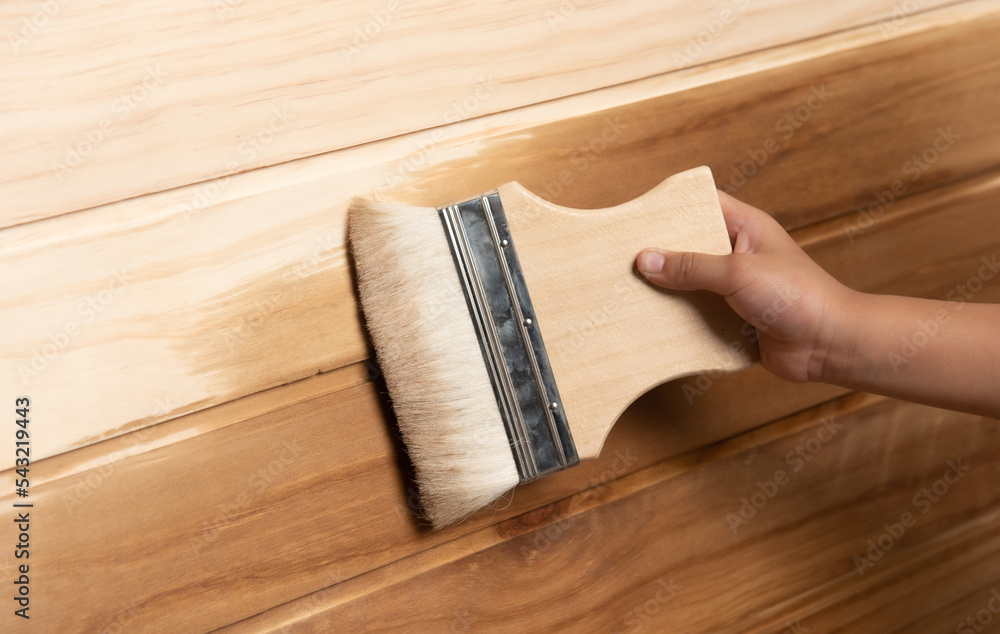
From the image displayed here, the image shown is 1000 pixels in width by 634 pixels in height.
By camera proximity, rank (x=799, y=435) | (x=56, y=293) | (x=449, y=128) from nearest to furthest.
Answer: (x=56, y=293), (x=449, y=128), (x=799, y=435)

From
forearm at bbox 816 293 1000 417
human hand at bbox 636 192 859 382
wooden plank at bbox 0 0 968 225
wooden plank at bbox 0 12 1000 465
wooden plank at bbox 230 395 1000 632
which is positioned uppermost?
wooden plank at bbox 0 0 968 225

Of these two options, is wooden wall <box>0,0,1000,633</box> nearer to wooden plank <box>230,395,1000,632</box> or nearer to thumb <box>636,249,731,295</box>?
wooden plank <box>230,395,1000,632</box>

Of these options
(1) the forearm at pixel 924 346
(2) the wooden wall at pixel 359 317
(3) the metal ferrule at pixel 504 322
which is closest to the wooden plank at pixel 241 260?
(2) the wooden wall at pixel 359 317

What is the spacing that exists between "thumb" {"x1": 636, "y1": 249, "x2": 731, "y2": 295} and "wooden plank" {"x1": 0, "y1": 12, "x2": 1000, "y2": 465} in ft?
0.50

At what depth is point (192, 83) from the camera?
0.76m

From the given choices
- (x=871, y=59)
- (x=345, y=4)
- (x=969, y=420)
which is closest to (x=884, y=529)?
(x=969, y=420)

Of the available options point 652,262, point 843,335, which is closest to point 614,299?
point 652,262

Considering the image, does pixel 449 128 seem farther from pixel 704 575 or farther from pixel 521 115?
pixel 704 575

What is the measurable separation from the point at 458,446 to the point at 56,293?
1.43 ft

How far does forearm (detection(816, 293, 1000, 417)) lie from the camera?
78 centimetres

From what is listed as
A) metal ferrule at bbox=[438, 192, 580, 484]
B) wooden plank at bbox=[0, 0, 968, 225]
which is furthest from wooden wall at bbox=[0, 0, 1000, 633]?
metal ferrule at bbox=[438, 192, 580, 484]

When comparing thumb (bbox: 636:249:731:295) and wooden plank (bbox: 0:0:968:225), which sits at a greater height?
wooden plank (bbox: 0:0:968:225)

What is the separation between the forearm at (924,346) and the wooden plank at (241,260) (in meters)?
0.21

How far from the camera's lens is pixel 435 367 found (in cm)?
73
